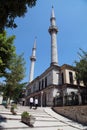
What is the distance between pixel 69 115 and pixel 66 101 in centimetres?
341

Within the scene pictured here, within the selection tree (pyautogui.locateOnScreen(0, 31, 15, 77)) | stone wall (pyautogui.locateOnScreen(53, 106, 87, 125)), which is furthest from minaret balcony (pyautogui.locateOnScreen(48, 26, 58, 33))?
tree (pyautogui.locateOnScreen(0, 31, 15, 77))

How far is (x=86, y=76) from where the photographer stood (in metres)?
19.8

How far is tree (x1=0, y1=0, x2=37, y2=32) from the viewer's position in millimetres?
5957

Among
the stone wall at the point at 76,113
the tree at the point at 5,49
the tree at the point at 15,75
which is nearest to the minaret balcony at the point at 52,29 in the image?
the tree at the point at 15,75

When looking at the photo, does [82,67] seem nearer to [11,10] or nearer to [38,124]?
[38,124]

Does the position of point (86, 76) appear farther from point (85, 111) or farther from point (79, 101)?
point (85, 111)

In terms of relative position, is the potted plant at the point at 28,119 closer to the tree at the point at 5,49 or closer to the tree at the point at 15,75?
the tree at the point at 5,49

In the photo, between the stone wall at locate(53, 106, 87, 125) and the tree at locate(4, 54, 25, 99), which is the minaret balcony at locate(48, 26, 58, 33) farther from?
the stone wall at locate(53, 106, 87, 125)

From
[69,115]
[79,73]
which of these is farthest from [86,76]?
[69,115]

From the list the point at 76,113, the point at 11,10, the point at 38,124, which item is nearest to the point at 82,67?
the point at 76,113

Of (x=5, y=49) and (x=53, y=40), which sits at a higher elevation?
(x=53, y=40)

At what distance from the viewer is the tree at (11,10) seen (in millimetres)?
5957

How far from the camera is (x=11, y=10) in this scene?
6.43 m

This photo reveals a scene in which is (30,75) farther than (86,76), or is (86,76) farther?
(30,75)
